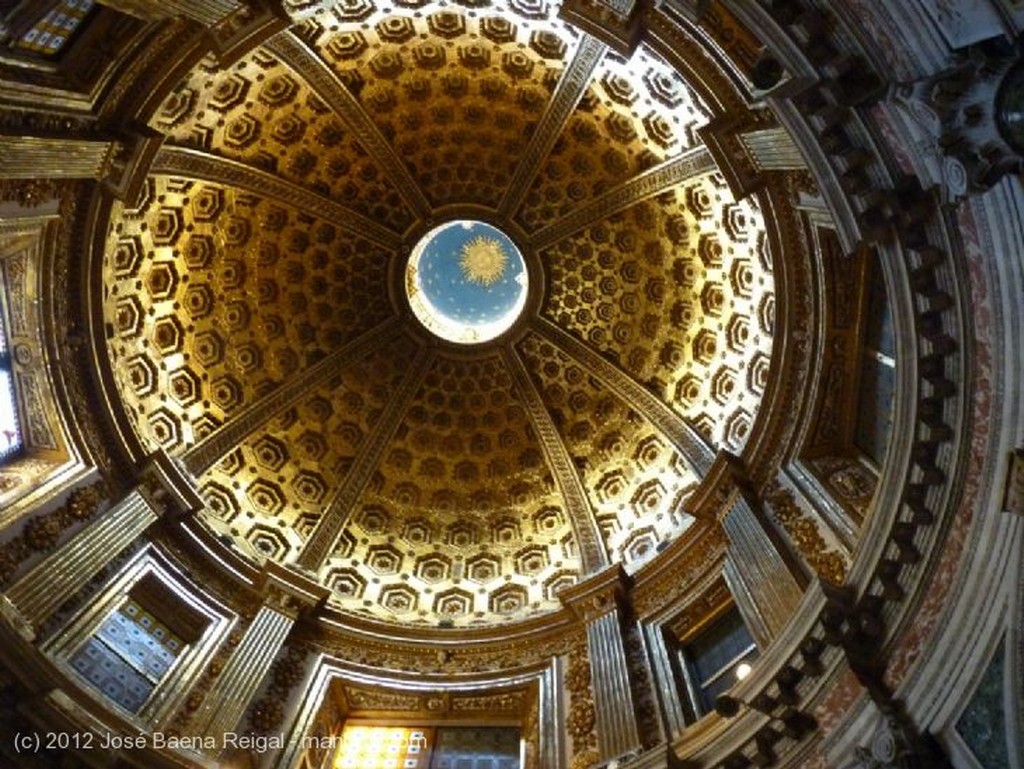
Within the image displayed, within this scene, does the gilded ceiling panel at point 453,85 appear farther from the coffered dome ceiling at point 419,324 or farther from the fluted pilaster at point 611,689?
the fluted pilaster at point 611,689

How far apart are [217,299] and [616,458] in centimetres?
1001

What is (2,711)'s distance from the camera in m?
10.7

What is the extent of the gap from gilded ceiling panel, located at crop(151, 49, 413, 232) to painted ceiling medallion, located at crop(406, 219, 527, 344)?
6.57 feet

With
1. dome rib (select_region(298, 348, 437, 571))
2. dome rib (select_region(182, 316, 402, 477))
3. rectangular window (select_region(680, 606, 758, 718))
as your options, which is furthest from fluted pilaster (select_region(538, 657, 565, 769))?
dome rib (select_region(182, 316, 402, 477))

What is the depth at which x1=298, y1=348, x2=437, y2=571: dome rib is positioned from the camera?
19.0 metres

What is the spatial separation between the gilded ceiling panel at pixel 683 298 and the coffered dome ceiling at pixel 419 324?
60mm

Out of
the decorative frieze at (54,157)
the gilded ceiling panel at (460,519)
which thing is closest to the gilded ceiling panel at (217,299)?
the decorative frieze at (54,157)

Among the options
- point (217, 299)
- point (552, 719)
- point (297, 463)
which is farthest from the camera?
point (297, 463)

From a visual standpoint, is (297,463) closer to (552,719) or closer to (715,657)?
(552,719)

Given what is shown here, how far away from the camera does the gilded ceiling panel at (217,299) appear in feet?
57.2

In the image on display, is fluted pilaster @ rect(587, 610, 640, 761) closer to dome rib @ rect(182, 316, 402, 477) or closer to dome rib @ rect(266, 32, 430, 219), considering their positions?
dome rib @ rect(182, 316, 402, 477)

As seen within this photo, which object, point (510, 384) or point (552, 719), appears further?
point (510, 384)

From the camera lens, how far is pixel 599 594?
16016 mm

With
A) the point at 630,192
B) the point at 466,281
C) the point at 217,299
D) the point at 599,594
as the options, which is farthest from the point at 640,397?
the point at 217,299
